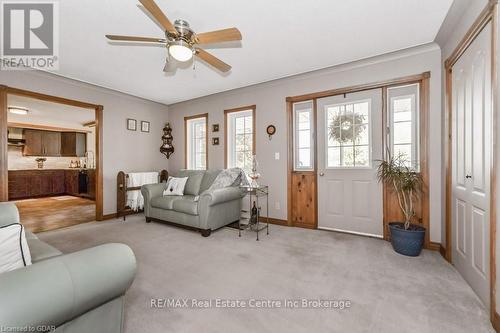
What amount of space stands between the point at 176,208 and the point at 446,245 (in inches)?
142

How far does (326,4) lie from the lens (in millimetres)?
2045

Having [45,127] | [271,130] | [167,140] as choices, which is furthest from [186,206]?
[45,127]

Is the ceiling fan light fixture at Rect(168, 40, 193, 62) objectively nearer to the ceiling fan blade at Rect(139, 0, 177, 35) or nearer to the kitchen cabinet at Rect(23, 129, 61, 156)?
the ceiling fan blade at Rect(139, 0, 177, 35)

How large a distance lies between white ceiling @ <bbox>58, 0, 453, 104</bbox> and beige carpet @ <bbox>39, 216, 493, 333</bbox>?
8.41 feet

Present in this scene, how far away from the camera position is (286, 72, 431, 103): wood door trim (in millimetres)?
2883

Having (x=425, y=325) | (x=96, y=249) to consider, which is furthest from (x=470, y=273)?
(x=96, y=249)

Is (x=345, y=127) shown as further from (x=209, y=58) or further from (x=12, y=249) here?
(x=12, y=249)

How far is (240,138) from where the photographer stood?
4516mm

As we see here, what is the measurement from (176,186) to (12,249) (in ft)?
10.4

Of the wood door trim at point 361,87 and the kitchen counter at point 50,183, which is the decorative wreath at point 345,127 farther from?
the kitchen counter at point 50,183

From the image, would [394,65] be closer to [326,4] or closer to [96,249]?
[326,4]

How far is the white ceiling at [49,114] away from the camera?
16.1 ft

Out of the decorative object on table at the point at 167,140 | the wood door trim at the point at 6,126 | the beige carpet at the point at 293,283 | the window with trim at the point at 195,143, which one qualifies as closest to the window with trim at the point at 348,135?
the beige carpet at the point at 293,283

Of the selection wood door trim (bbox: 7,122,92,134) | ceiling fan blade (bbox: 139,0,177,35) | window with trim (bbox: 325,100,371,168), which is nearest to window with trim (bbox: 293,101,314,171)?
window with trim (bbox: 325,100,371,168)
